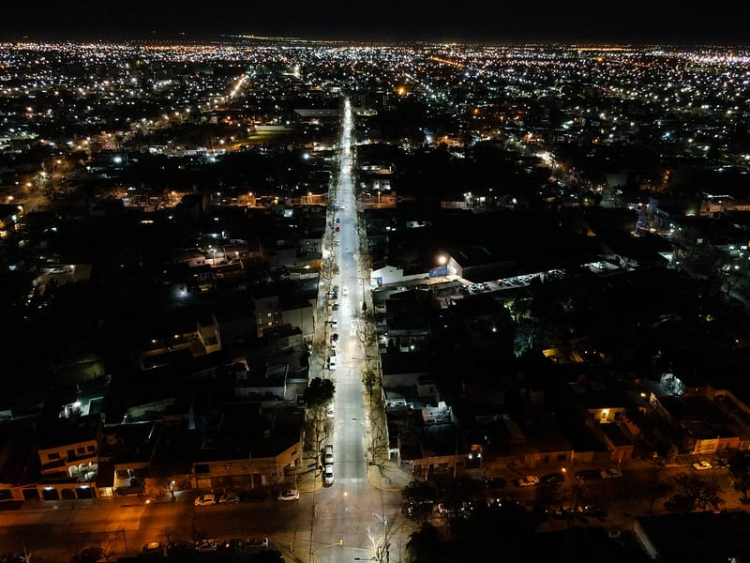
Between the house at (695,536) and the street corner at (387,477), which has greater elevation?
the street corner at (387,477)

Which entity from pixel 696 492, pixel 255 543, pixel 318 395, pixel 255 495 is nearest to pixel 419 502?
pixel 255 543

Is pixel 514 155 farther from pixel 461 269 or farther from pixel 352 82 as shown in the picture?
pixel 352 82

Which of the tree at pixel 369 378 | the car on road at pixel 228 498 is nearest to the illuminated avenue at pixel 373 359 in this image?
the car on road at pixel 228 498

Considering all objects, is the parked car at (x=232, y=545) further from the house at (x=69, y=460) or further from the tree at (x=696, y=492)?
the tree at (x=696, y=492)

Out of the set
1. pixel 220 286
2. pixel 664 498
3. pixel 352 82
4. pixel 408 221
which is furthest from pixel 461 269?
pixel 352 82

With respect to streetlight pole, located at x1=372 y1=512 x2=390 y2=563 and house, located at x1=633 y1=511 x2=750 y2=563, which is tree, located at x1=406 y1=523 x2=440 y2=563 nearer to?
streetlight pole, located at x1=372 y1=512 x2=390 y2=563
